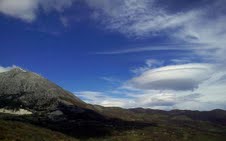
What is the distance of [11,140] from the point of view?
19812cm
